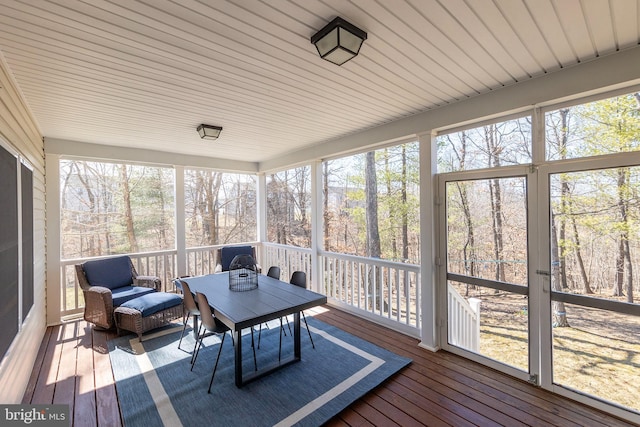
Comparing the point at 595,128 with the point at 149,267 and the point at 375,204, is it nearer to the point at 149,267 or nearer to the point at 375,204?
the point at 375,204

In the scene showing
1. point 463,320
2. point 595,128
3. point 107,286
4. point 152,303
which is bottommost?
point 463,320

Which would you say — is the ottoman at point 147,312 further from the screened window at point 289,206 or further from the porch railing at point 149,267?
the screened window at point 289,206

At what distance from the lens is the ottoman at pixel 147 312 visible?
346 cm

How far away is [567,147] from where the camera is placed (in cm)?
241

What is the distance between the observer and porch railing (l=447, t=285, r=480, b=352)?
10.0ft

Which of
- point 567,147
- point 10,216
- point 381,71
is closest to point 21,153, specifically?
point 10,216

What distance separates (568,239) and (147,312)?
460 centimetres

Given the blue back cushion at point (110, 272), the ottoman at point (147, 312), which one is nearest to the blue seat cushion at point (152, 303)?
the ottoman at point (147, 312)

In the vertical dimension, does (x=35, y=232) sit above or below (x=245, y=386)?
above

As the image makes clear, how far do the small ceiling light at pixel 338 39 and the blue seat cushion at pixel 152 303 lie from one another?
3.57 m

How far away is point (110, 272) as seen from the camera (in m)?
4.16

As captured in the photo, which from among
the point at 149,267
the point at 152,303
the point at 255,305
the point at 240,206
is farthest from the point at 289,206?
the point at 255,305

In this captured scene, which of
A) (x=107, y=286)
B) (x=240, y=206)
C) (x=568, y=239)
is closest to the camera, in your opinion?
(x=568, y=239)

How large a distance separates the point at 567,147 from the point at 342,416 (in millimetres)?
2941
